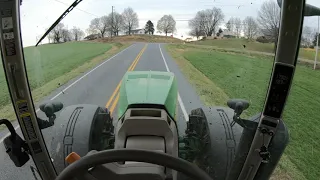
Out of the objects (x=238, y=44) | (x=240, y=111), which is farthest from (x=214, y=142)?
(x=238, y=44)

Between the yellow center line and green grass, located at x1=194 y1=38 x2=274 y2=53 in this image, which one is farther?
the yellow center line

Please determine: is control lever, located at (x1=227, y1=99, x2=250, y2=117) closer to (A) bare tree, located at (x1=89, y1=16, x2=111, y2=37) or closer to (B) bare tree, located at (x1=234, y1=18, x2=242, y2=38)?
(B) bare tree, located at (x1=234, y1=18, x2=242, y2=38)

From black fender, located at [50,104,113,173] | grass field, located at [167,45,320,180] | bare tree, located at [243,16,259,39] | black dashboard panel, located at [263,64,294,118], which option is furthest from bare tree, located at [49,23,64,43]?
black dashboard panel, located at [263,64,294,118]

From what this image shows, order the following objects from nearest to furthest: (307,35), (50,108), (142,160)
→ (142,160), (307,35), (50,108)

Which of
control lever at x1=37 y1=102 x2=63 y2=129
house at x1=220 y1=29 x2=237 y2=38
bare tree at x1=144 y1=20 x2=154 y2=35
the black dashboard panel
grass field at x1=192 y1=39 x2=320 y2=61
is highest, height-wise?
bare tree at x1=144 y1=20 x2=154 y2=35

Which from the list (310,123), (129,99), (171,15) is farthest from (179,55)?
(310,123)

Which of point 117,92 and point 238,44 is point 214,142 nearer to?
point 238,44

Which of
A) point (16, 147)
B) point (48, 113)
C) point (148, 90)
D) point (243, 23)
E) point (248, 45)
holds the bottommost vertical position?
point (16, 147)
